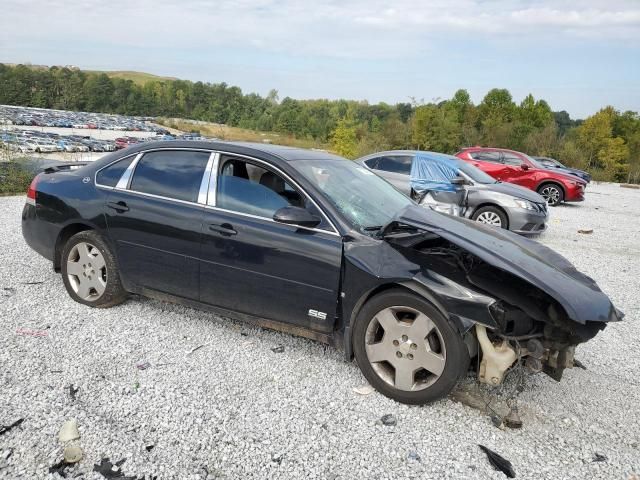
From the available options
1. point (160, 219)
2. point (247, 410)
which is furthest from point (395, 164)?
point (247, 410)

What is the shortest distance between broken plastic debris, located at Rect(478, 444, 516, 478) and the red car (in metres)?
13.4

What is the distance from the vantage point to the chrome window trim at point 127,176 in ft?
13.7

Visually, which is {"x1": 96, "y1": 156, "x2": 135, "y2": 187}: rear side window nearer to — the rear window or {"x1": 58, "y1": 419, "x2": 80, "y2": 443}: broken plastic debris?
{"x1": 58, "y1": 419, "x2": 80, "y2": 443}: broken plastic debris

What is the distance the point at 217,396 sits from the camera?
311 centimetres

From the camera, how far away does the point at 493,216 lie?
9.26m

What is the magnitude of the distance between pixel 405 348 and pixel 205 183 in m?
2.00

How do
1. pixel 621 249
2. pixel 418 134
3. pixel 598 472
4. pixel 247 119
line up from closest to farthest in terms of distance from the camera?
pixel 598 472 → pixel 621 249 → pixel 418 134 → pixel 247 119

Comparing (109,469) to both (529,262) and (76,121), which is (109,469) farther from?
(76,121)

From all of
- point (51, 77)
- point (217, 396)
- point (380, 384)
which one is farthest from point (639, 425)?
point (51, 77)

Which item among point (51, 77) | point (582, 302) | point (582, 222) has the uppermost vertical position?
point (51, 77)

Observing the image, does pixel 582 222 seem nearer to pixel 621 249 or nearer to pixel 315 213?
pixel 621 249

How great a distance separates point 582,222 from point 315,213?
11.3m

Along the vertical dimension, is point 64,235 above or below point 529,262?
below

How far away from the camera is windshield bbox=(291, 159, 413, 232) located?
352 centimetres
